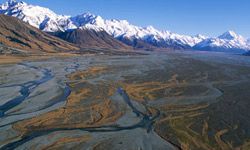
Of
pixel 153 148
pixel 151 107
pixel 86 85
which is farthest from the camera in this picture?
pixel 86 85

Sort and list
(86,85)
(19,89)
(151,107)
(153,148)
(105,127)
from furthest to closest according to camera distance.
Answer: (86,85), (19,89), (151,107), (105,127), (153,148)

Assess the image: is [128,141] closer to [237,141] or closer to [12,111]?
[237,141]

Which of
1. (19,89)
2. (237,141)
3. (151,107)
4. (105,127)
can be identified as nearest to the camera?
(237,141)

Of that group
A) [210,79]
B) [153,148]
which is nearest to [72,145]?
[153,148]

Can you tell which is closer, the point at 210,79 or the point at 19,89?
the point at 19,89

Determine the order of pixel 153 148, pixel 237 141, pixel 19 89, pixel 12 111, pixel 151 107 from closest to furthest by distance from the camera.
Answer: pixel 153 148 < pixel 237 141 < pixel 12 111 < pixel 151 107 < pixel 19 89

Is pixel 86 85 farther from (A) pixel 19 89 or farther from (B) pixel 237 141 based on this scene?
(B) pixel 237 141

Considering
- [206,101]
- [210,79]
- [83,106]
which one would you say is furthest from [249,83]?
[83,106]

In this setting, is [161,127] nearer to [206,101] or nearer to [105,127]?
[105,127]

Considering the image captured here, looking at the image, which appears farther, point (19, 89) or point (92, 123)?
point (19, 89)
